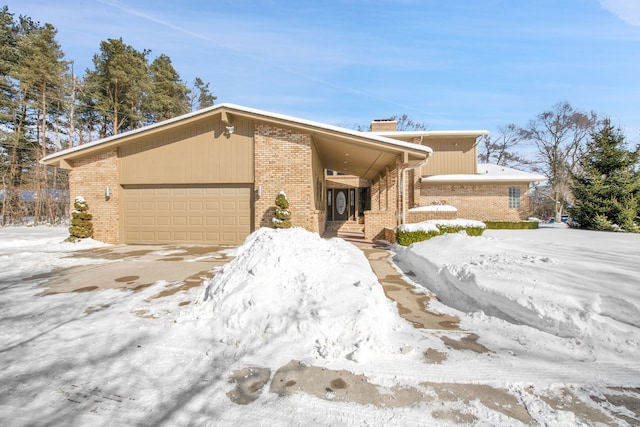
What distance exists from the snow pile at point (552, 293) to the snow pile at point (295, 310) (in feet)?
4.29

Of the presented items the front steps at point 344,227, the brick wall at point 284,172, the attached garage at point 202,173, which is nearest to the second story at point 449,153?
the front steps at point 344,227

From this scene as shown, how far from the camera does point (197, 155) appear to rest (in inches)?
388

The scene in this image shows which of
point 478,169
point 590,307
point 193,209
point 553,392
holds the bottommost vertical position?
point 553,392

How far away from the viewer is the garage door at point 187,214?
9.91 meters

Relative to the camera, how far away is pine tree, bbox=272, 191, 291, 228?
9.12 metres

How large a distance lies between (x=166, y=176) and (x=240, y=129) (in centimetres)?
319

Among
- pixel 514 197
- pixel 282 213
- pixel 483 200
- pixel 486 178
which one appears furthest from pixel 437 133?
pixel 282 213

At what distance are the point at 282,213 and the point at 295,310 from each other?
6.18 m

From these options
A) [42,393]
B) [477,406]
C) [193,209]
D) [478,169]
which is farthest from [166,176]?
[478,169]

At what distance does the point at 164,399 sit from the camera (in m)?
1.99

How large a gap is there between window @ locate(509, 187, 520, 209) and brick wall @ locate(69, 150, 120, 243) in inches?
779

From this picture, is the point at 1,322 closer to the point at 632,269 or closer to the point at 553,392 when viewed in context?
the point at 553,392

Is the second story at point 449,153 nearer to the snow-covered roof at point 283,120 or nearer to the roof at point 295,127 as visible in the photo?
the roof at point 295,127

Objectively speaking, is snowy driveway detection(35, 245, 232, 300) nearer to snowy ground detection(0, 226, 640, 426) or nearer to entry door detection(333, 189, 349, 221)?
snowy ground detection(0, 226, 640, 426)
